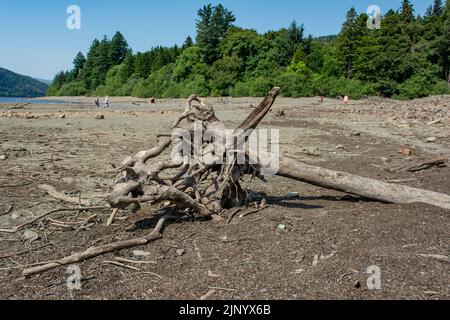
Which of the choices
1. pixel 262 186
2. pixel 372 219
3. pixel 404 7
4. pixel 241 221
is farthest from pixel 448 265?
pixel 404 7

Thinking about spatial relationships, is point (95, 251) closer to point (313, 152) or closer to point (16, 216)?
point (16, 216)

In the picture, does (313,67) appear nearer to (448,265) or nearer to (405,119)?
(405,119)

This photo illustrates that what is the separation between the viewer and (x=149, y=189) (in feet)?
15.7

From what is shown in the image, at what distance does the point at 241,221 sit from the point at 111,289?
197 cm

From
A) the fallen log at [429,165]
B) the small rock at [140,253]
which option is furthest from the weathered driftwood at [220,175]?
the fallen log at [429,165]

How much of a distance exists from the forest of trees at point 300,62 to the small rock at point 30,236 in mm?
49320

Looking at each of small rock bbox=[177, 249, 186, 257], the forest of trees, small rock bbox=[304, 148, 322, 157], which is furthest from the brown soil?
the forest of trees

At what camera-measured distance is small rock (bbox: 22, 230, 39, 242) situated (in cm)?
464

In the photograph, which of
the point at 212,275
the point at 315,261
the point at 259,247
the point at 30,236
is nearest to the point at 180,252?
the point at 212,275

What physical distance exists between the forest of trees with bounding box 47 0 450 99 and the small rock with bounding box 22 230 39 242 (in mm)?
49320

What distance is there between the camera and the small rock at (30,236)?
4.64 m

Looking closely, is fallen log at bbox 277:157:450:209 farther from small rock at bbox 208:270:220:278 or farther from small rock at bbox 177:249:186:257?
small rock at bbox 208:270:220:278
